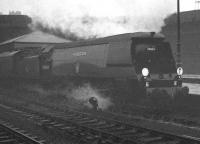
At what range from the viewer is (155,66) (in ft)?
47.3

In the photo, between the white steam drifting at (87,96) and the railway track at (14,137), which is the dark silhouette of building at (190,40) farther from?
the railway track at (14,137)

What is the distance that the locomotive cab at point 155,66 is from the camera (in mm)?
13555

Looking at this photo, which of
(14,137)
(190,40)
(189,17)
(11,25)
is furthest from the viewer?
(11,25)

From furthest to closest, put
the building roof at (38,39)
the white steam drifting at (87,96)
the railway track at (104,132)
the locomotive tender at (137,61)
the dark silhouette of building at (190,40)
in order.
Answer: the building roof at (38,39), the dark silhouette of building at (190,40), the white steam drifting at (87,96), the locomotive tender at (137,61), the railway track at (104,132)

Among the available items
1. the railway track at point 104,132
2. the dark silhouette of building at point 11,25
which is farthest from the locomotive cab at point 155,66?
the dark silhouette of building at point 11,25

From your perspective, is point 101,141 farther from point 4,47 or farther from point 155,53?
point 4,47

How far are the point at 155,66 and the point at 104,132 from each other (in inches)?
243

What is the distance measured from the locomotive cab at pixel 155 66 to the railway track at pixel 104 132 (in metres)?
2.89

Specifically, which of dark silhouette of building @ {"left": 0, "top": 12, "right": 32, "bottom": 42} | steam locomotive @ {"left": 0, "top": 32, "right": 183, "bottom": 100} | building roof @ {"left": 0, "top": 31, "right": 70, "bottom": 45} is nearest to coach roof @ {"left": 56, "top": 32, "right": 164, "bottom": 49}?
steam locomotive @ {"left": 0, "top": 32, "right": 183, "bottom": 100}

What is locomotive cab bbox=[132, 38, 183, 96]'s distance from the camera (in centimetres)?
1355

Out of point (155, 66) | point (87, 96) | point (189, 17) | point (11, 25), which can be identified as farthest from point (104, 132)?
point (11, 25)

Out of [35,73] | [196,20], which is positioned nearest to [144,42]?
[35,73]

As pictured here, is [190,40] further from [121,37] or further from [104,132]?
[104,132]

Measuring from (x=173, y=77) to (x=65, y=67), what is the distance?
6094mm
